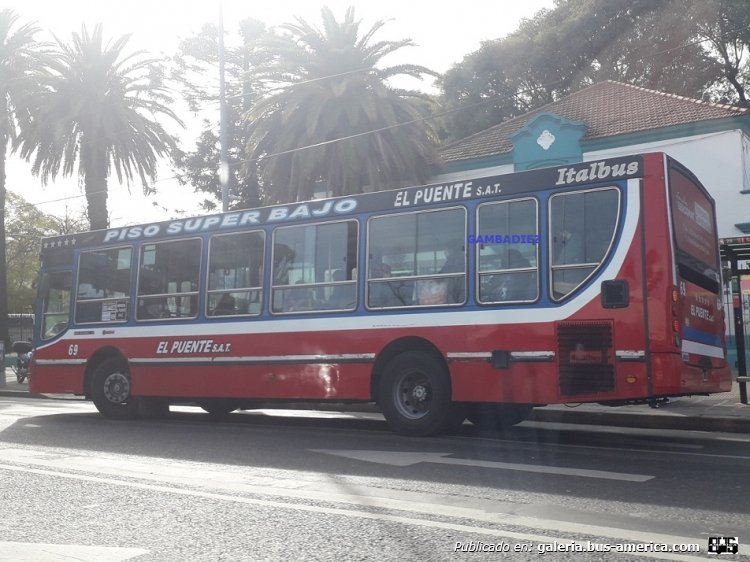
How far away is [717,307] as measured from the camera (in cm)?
1048

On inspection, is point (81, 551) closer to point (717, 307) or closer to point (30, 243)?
point (717, 307)

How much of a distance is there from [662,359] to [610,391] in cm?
62

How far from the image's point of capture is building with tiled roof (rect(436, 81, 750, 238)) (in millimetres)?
22578

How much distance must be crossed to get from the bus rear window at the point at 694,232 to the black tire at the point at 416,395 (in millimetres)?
2999

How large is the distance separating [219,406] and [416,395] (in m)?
4.65

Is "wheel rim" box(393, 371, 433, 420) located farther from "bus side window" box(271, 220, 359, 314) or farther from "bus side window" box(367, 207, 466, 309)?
"bus side window" box(271, 220, 359, 314)

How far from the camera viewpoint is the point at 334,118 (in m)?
25.6

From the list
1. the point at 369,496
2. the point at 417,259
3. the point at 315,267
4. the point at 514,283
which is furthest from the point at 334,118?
the point at 369,496

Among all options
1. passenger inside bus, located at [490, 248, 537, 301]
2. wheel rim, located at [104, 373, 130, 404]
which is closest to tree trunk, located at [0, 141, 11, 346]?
wheel rim, located at [104, 373, 130, 404]

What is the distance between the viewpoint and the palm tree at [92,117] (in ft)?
90.4

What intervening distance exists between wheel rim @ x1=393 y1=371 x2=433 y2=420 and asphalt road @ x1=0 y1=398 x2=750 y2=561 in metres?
0.35

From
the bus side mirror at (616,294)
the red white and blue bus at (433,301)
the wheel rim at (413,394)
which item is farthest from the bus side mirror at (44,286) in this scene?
the bus side mirror at (616,294)

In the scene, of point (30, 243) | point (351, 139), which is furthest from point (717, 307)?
point (30, 243)

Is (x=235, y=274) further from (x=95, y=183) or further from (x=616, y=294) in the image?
(x=95, y=183)
